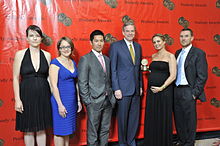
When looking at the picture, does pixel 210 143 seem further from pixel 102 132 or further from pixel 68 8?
pixel 68 8

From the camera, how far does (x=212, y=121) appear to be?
9.80 feet

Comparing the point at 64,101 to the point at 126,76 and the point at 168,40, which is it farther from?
the point at 168,40

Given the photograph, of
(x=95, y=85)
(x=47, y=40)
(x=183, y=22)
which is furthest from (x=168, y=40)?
(x=47, y=40)

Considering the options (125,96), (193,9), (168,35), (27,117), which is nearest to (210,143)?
(125,96)

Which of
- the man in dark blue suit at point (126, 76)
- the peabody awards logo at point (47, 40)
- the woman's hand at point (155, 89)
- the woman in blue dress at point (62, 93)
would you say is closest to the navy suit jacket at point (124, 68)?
the man in dark blue suit at point (126, 76)

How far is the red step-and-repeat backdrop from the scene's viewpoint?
222 centimetres

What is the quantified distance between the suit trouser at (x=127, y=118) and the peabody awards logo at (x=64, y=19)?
1244 mm

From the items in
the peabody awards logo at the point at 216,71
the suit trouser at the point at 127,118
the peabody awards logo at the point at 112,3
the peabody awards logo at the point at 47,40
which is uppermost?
the peabody awards logo at the point at 112,3

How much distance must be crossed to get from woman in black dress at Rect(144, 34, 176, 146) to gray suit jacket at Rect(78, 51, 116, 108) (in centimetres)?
66

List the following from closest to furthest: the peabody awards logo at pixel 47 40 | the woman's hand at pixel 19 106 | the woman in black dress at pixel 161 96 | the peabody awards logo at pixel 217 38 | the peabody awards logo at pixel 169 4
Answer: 1. the woman's hand at pixel 19 106
2. the woman in black dress at pixel 161 96
3. the peabody awards logo at pixel 47 40
4. the peabody awards logo at pixel 169 4
5. the peabody awards logo at pixel 217 38

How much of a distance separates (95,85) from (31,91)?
2.23ft

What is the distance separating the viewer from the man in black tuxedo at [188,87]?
220 cm

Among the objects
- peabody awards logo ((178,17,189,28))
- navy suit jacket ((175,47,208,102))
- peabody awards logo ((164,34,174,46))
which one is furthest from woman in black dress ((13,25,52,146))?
peabody awards logo ((178,17,189,28))

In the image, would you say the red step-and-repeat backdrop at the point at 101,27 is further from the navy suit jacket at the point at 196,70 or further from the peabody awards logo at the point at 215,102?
the navy suit jacket at the point at 196,70
